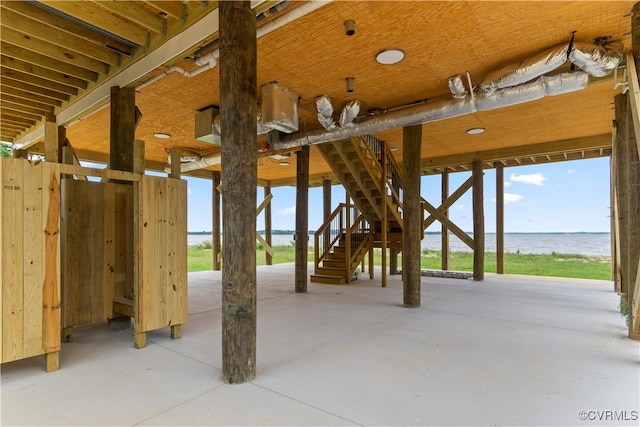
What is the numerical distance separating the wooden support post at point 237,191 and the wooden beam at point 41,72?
3225 millimetres

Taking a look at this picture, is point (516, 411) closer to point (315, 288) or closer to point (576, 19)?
point (576, 19)

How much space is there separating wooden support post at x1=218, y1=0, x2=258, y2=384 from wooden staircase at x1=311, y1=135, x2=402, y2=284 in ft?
12.8

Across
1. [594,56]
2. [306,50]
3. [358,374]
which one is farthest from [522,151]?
[358,374]

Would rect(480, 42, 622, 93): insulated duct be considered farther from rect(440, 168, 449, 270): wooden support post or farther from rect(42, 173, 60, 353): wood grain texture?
rect(440, 168, 449, 270): wooden support post

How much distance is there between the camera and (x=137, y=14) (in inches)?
124

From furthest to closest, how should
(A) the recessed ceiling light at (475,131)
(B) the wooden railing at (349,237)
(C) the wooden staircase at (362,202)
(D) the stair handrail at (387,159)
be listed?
(B) the wooden railing at (349,237)
(D) the stair handrail at (387,159)
(C) the wooden staircase at (362,202)
(A) the recessed ceiling light at (475,131)

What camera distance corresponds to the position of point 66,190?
351cm

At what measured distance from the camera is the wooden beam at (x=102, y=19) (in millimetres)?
2956

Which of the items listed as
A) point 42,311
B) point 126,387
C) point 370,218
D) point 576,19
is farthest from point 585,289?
point 42,311

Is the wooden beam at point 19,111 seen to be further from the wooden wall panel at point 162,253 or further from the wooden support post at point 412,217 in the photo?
the wooden support post at point 412,217

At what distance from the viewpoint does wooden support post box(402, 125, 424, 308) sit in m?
5.09

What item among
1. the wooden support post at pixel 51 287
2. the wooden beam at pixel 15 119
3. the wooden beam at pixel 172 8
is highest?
the wooden beam at pixel 172 8

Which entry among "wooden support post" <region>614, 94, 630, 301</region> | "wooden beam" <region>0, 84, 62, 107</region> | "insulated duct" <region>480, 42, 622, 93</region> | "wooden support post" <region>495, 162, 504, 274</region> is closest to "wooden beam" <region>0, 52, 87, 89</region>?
"wooden beam" <region>0, 84, 62, 107</region>

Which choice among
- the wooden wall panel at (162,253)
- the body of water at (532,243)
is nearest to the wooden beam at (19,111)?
the wooden wall panel at (162,253)
